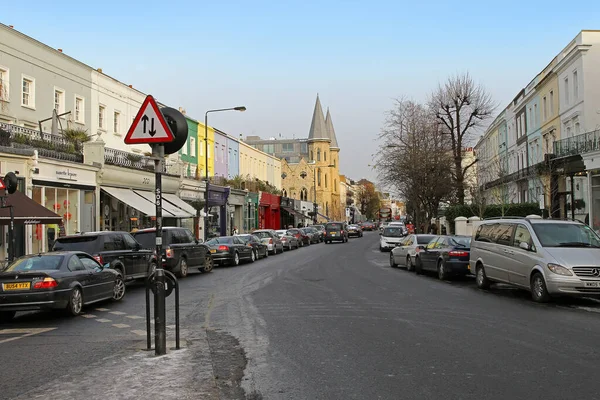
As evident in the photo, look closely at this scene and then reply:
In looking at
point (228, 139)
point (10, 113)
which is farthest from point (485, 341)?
point (228, 139)

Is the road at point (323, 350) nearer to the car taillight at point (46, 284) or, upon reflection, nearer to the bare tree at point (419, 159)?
the car taillight at point (46, 284)

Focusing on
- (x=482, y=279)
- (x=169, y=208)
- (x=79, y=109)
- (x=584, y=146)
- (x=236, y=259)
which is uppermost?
(x=79, y=109)

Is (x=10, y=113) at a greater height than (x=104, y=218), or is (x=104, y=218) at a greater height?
(x=10, y=113)

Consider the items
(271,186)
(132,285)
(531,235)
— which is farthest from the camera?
(271,186)

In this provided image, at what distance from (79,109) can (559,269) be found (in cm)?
2643

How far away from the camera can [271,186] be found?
68.4m

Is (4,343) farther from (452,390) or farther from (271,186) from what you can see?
(271,186)

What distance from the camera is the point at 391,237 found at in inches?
1512

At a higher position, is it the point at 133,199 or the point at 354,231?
the point at 133,199

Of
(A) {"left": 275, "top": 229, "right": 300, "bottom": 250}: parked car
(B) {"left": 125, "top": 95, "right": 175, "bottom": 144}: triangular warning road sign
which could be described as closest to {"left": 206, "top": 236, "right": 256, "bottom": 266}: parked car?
(A) {"left": 275, "top": 229, "right": 300, "bottom": 250}: parked car

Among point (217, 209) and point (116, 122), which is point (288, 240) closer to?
point (217, 209)

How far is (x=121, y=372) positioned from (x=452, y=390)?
12.3 ft

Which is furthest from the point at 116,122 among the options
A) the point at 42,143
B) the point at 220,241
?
the point at 220,241

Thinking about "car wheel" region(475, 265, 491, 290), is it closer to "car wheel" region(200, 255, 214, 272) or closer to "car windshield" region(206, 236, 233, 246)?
"car wheel" region(200, 255, 214, 272)
